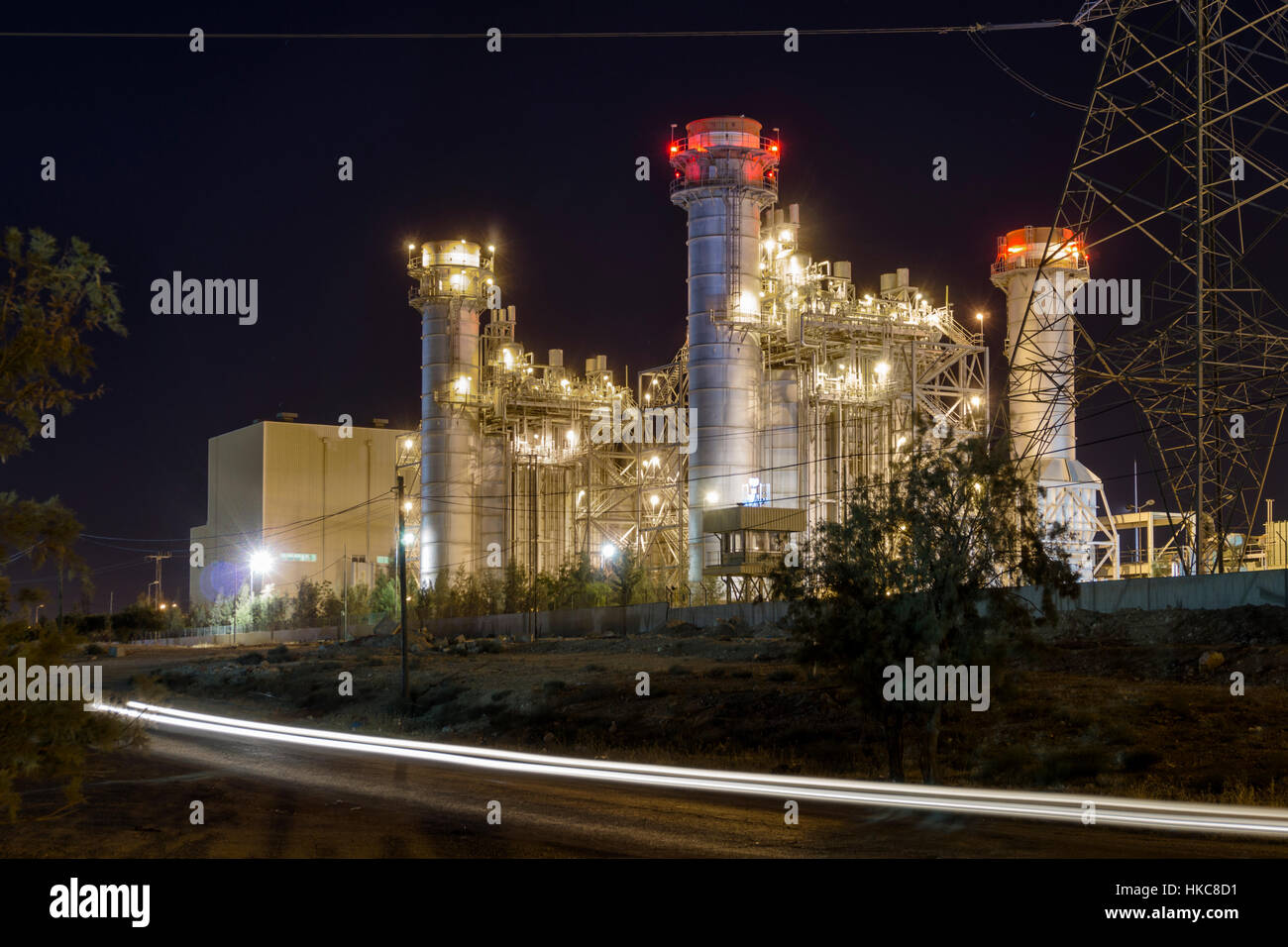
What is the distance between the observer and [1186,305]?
33250mm

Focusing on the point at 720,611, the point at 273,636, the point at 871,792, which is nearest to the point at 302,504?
the point at 273,636

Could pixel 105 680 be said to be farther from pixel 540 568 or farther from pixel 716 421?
pixel 540 568

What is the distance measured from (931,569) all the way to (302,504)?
320 ft

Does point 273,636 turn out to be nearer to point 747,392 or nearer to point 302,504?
point 302,504

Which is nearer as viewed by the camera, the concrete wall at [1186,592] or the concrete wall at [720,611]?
the concrete wall at [1186,592]

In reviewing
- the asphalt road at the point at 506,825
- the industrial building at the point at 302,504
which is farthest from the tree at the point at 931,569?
the industrial building at the point at 302,504

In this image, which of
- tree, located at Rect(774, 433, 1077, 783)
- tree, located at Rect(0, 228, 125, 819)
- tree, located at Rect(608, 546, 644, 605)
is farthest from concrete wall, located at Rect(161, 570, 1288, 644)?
tree, located at Rect(0, 228, 125, 819)

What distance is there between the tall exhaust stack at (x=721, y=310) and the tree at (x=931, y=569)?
142 feet

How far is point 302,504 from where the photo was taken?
370 feet

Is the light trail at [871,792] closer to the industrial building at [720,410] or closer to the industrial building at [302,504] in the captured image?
the industrial building at [720,410]

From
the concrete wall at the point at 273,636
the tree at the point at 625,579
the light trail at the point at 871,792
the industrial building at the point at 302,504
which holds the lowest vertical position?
the concrete wall at the point at 273,636

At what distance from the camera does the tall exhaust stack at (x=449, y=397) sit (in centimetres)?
8594

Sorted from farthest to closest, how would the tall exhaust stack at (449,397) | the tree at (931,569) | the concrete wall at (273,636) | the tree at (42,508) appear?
the concrete wall at (273,636), the tall exhaust stack at (449,397), the tree at (931,569), the tree at (42,508)
